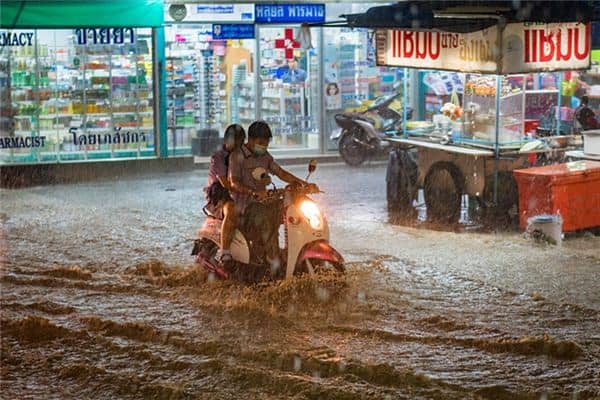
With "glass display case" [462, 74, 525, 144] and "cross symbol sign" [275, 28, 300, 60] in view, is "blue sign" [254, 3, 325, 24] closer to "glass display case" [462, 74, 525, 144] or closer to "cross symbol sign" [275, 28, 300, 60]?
"cross symbol sign" [275, 28, 300, 60]

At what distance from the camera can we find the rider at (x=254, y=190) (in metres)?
9.65

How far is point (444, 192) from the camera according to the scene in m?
13.7

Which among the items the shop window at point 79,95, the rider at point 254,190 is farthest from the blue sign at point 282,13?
the rider at point 254,190

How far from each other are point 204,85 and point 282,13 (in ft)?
7.20

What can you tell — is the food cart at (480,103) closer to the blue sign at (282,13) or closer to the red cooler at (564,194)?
the red cooler at (564,194)

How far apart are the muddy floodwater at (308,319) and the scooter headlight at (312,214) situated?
1.69 feet

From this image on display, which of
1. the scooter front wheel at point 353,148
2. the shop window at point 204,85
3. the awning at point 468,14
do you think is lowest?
the scooter front wheel at point 353,148

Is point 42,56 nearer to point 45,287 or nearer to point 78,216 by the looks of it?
point 78,216

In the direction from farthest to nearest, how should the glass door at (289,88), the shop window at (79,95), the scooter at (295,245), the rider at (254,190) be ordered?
the glass door at (289,88) → the shop window at (79,95) → the rider at (254,190) → the scooter at (295,245)

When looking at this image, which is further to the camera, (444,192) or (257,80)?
(257,80)

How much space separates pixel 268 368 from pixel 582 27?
23.8ft

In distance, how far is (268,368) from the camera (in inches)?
296

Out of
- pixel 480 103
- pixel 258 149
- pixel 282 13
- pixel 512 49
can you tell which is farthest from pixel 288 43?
pixel 258 149

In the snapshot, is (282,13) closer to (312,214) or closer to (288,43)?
(288,43)
